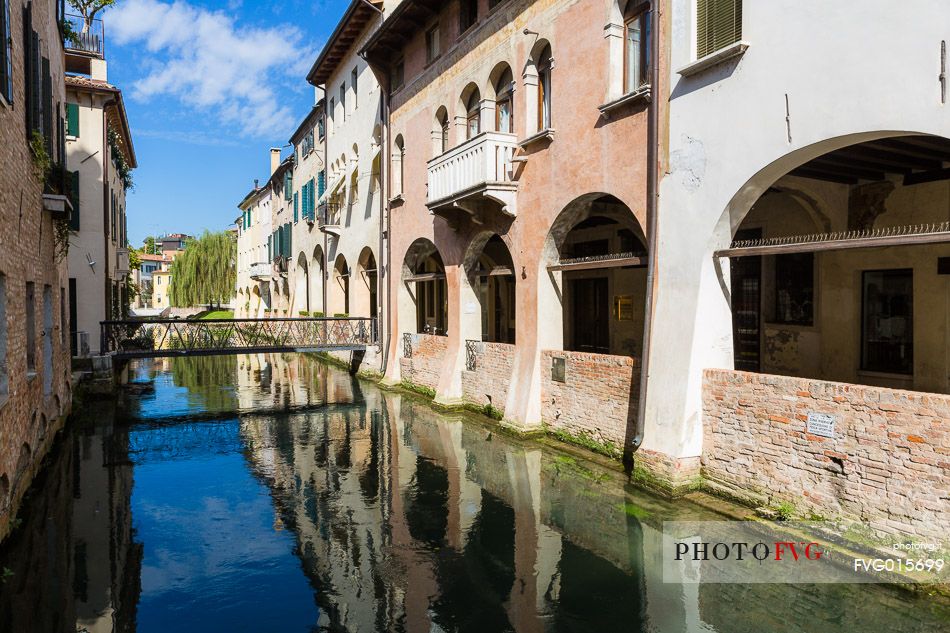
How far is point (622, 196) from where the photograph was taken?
9.90 metres

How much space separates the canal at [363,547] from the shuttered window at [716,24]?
5.74 m

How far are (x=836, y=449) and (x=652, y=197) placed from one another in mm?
4009

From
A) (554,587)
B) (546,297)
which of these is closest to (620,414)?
(546,297)

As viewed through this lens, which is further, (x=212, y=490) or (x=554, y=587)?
(x=212, y=490)

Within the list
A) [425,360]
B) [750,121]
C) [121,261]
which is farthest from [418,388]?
[121,261]

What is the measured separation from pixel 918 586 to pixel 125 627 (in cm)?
683

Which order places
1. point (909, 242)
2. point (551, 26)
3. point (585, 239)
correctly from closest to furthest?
point (909, 242), point (551, 26), point (585, 239)

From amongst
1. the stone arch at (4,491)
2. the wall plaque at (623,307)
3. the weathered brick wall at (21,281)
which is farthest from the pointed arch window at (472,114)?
the stone arch at (4,491)

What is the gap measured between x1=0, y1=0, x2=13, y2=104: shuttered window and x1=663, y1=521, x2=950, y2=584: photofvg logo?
9.00m

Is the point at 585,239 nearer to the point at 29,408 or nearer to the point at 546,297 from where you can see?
the point at 546,297

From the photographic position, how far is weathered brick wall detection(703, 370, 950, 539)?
6.06 meters

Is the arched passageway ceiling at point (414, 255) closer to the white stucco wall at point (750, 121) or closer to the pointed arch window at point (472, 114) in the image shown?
the pointed arch window at point (472, 114)

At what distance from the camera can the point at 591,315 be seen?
1744cm

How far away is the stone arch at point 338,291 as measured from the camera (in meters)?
25.7
